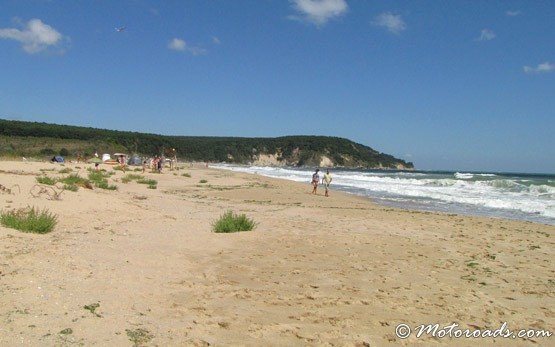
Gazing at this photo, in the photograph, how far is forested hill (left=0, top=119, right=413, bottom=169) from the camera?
3371 inches

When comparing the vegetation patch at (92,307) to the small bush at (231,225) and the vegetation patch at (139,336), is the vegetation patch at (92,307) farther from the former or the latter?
the small bush at (231,225)

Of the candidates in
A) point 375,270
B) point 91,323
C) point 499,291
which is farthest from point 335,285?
point 91,323

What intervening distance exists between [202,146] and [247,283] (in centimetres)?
14449

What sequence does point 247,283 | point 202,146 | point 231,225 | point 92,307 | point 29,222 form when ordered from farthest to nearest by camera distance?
point 202,146
point 231,225
point 29,222
point 247,283
point 92,307

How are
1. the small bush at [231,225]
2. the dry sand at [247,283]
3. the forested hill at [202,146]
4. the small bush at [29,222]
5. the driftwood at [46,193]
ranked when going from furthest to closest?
1. the forested hill at [202,146]
2. the driftwood at [46,193]
3. the small bush at [231,225]
4. the small bush at [29,222]
5. the dry sand at [247,283]

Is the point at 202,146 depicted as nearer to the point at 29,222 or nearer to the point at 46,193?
the point at 46,193

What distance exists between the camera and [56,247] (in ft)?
23.1

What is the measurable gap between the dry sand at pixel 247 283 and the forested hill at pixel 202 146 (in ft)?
231

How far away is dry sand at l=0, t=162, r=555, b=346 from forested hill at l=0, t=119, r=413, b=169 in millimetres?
70463

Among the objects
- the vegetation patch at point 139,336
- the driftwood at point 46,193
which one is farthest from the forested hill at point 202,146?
the vegetation patch at point 139,336

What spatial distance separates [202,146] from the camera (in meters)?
148

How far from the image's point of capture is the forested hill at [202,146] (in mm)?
85625

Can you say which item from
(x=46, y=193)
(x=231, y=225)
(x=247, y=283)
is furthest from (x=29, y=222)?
(x=46, y=193)

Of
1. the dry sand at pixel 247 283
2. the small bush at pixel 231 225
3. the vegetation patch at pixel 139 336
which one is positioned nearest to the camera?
the vegetation patch at pixel 139 336
